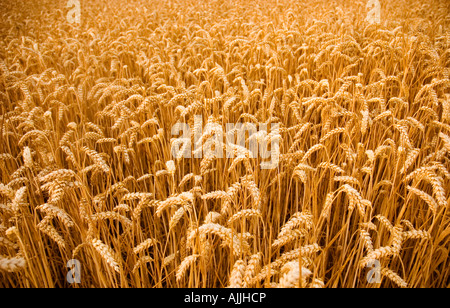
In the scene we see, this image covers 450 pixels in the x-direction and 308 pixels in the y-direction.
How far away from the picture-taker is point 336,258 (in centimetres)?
118

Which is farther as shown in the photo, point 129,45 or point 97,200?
point 129,45

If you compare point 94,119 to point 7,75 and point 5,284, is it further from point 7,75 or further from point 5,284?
point 5,284

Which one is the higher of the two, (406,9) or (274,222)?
(406,9)

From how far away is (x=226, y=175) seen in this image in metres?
1.33

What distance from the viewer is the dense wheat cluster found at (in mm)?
888

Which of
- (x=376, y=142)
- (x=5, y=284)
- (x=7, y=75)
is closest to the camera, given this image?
(x=5, y=284)

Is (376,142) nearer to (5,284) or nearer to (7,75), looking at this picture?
(5,284)

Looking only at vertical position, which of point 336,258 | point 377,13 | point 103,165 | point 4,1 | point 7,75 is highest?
point 4,1

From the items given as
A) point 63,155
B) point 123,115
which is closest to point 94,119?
point 63,155

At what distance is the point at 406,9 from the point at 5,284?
639 centimetres

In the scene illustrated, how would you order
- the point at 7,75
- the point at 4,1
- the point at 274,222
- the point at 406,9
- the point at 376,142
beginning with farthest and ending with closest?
1. the point at 4,1
2. the point at 406,9
3. the point at 7,75
4. the point at 376,142
5. the point at 274,222

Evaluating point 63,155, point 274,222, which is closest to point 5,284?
point 63,155

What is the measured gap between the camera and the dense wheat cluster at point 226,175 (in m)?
0.89
